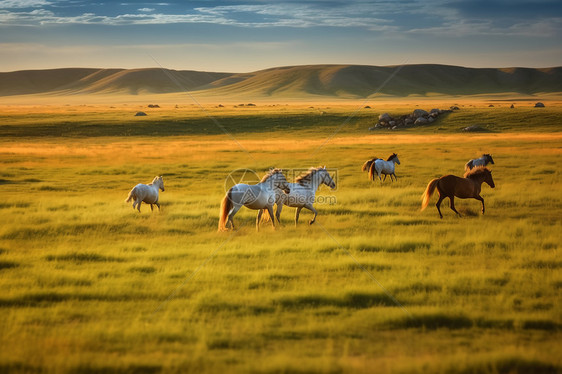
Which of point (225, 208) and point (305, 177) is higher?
point (305, 177)

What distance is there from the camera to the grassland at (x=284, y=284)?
6324mm

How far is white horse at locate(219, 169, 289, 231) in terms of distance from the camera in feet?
43.1

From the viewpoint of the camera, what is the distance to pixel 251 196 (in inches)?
520

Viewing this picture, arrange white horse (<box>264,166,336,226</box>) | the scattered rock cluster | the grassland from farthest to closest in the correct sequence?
the scattered rock cluster
white horse (<box>264,166,336,226</box>)
the grassland

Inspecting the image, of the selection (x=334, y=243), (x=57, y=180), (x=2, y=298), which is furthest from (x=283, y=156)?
(x=2, y=298)

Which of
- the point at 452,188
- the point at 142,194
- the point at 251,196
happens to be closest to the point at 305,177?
the point at 251,196

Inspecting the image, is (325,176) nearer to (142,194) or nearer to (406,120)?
(142,194)

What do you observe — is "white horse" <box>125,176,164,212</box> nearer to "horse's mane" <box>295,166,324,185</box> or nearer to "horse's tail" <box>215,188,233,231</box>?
"horse's tail" <box>215,188,233,231</box>

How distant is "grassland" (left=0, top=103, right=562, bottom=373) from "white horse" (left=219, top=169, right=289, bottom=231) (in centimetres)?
73

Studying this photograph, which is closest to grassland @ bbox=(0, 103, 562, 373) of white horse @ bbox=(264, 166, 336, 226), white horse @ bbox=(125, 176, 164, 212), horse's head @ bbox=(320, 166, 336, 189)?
white horse @ bbox=(125, 176, 164, 212)

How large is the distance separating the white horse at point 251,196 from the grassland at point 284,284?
733 mm

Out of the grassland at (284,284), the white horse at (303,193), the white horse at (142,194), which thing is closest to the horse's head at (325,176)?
the white horse at (303,193)

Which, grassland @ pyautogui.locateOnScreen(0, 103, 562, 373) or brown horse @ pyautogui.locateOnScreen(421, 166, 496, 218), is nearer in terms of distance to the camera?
grassland @ pyautogui.locateOnScreen(0, 103, 562, 373)

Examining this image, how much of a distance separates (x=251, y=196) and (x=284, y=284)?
442cm
